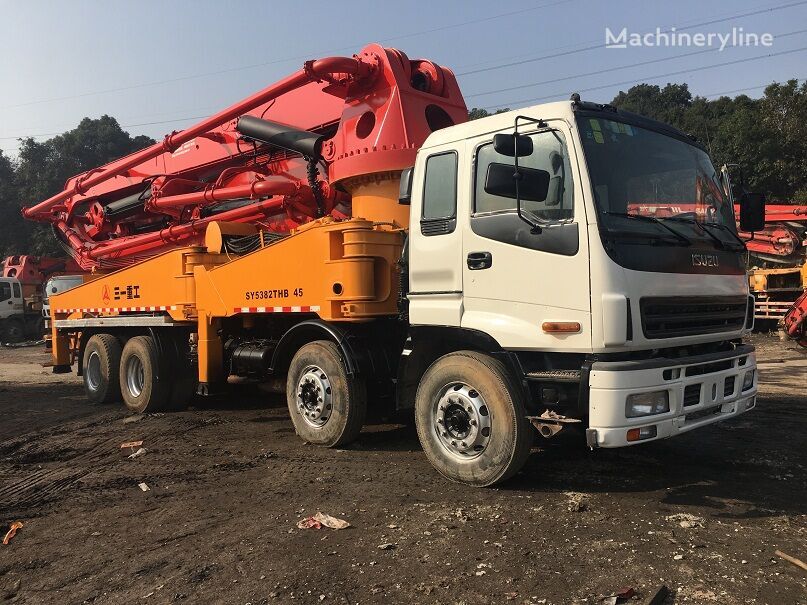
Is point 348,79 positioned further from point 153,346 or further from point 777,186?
point 777,186

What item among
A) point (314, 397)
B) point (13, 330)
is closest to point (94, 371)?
point (314, 397)

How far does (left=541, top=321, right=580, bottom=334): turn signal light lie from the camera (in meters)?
4.05

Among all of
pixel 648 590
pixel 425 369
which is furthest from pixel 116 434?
pixel 648 590

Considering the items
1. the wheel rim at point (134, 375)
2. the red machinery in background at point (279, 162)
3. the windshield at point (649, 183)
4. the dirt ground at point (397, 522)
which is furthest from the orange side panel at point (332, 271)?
the wheel rim at point (134, 375)

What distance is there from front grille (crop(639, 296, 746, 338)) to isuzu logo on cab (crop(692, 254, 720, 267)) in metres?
0.24

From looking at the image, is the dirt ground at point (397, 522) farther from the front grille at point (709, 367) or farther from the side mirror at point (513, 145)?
the side mirror at point (513, 145)

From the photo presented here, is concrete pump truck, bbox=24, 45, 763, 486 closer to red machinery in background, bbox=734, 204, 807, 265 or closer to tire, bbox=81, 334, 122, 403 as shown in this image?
tire, bbox=81, 334, 122, 403

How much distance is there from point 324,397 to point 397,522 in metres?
1.96

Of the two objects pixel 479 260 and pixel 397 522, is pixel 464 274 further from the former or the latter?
pixel 397 522

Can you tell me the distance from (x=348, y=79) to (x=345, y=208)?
138 centimetres

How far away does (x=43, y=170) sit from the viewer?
1587 inches

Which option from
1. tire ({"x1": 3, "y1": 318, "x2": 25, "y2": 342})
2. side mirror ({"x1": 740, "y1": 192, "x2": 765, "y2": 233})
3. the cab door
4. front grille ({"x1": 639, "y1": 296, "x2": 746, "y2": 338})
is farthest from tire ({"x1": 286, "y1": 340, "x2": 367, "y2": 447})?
tire ({"x1": 3, "y1": 318, "x2": 25, "y2": 342})

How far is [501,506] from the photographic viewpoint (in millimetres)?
4219

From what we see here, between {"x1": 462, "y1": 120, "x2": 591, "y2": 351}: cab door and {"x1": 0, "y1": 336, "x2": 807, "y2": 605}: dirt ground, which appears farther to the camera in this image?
{"x1": 462, "y1": 120, "x2": 591, "y2": 351}: cab door
